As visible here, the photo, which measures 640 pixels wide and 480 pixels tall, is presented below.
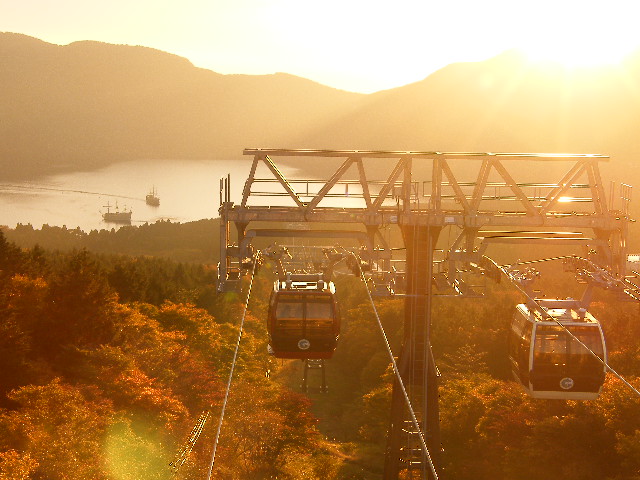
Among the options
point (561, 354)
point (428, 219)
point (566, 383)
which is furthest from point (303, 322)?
point (566, 383)

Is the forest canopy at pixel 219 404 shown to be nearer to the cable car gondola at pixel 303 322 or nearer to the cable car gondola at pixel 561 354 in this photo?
the cable car gondola at pixel 303 322

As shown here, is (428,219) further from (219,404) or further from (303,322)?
(219,404)

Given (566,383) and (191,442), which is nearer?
(566,383)

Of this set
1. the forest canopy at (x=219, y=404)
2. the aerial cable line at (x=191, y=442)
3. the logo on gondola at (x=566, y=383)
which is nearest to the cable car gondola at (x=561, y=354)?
the logo on gondola at (x=566, y=383)

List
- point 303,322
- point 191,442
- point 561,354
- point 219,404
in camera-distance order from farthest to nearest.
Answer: point 219,404
point 191,442
point 303,322
point 561,354

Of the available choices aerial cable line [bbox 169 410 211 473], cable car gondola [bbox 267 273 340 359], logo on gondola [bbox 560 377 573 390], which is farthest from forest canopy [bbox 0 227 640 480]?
logo on gondola [bbox 560 377 573 390]

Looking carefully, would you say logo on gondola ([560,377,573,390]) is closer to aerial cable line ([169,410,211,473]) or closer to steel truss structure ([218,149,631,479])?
steel truss structure ([218,149,631,479])

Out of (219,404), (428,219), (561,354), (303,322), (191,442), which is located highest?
(428,219)
